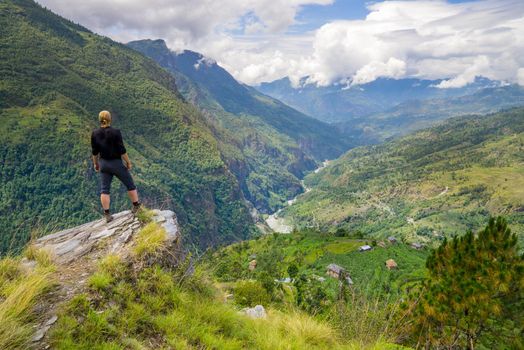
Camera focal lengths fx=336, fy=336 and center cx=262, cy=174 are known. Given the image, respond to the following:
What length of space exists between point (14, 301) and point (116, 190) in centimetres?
13993

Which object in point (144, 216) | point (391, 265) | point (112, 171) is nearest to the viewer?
point (144, 216)

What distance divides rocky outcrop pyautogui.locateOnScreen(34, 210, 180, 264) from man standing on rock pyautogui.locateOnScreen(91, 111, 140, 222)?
55 centimetres

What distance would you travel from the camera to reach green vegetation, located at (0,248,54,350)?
4273mm

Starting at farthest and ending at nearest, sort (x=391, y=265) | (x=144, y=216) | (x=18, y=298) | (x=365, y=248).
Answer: (x=365, y=248) < (x=391, y=265) < (x=144, y=216) < (x=18, y=298)

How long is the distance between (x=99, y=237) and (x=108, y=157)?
8.01 feet

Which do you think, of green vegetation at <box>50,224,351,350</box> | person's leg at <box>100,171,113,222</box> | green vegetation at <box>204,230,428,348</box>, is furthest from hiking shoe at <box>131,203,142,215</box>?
green vegetation at <box>204,230,428,348</box>

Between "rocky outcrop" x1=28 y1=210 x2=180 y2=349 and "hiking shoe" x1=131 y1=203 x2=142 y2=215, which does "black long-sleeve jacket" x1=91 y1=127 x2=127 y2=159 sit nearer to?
"hiking shoe" x1=131 y1=203 x2=142 y2=215

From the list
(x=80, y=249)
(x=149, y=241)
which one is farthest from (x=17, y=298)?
(x=80, y=249)

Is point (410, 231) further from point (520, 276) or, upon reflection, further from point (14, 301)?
point (14, 301)

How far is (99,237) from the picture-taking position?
825 cm

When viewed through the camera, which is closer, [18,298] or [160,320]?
[18,298]

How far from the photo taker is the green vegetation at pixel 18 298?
4273 millimetres

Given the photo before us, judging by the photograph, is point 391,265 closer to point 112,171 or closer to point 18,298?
point 112,171

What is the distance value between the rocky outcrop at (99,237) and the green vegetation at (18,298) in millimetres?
891
